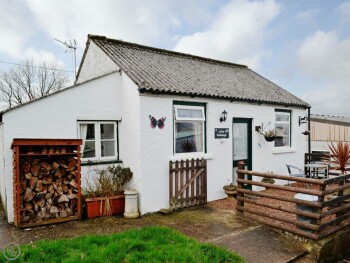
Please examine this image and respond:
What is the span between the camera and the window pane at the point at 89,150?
7152mm

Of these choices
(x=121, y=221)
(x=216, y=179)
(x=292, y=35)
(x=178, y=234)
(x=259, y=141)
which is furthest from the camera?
(x=292, y=35)

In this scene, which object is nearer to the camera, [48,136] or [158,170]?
[48,136]

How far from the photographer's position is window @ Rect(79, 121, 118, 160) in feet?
23.4

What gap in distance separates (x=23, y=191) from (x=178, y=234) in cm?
360

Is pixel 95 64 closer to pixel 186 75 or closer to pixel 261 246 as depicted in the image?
pixel 186 75

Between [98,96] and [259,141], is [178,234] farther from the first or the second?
[259,141]

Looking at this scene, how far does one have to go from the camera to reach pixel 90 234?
5246mm

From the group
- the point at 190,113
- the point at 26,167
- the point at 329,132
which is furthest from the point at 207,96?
the point at 329,132

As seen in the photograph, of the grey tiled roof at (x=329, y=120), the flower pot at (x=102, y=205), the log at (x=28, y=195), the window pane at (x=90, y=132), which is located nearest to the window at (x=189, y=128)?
the flower pot at (x=102, y=205)

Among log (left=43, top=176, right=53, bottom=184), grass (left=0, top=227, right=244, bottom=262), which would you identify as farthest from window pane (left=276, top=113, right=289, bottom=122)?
log (left=43, top=176, right=53, bottom=184)

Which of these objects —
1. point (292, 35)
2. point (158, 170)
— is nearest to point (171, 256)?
point (158, 170)

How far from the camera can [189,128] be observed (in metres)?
8.02

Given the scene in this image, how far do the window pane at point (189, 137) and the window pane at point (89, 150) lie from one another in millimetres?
2409

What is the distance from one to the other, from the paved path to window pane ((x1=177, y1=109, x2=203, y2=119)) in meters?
2.80
